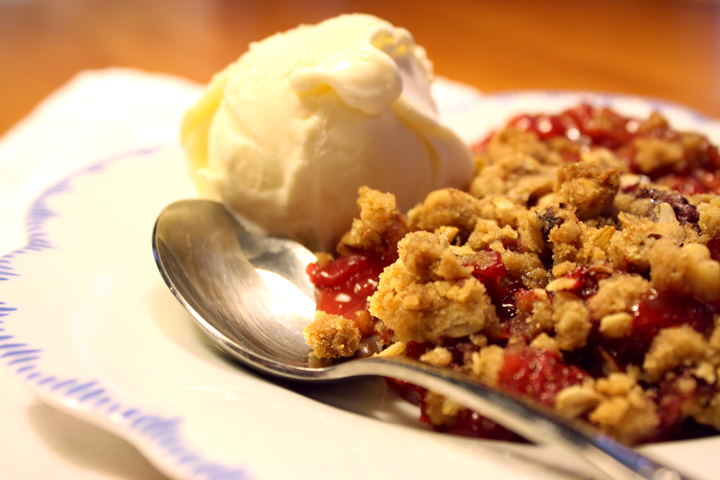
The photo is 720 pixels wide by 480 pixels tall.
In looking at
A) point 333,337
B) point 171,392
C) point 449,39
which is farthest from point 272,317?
point 449,39

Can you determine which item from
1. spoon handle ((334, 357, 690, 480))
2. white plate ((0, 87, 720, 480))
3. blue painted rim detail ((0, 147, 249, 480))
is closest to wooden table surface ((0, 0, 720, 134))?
white plate ((0, 87, 720, 480))

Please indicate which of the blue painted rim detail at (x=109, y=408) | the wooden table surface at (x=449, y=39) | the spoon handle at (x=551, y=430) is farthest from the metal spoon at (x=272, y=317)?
the wooden table surface at (x=449, y=39)

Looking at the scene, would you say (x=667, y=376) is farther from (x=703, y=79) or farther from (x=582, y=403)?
(x=703, y=79)

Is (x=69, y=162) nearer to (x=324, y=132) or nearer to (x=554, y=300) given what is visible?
(x=324, y=132)

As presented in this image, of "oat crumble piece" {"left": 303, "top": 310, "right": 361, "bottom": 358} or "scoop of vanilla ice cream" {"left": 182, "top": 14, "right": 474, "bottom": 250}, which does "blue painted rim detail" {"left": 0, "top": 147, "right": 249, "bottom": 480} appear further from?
"scoop of vanilla ice cream" {"left": 182, "top": 14, "right": 474, "bottom": 250}

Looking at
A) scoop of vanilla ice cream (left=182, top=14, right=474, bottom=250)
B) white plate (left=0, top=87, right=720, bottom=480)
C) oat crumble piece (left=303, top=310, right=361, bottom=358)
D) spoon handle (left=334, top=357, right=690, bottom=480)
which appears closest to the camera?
spoon handle (left=334, top=357, right=690, bottom=480)

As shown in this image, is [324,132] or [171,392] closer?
[171,392]
